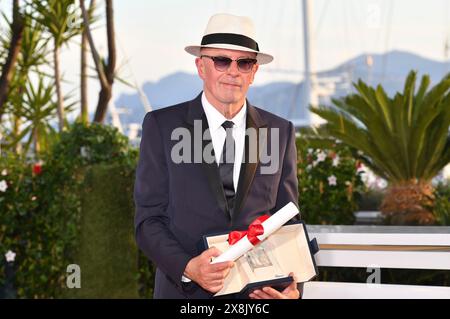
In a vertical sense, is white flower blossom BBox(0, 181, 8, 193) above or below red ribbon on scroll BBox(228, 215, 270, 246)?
below

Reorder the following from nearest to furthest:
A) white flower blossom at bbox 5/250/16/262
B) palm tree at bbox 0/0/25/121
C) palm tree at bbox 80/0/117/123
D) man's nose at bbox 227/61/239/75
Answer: man's nose at bbox 227/61/239/75 → white flower blossom at bbox 5/250/16/262 → palm tree at bbox 80/0/117/123 → palm tree at bbox 0/0/25/121

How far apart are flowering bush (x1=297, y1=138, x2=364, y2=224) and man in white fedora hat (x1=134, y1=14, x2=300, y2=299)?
20.5 feet

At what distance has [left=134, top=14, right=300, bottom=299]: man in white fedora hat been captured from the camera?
240cm

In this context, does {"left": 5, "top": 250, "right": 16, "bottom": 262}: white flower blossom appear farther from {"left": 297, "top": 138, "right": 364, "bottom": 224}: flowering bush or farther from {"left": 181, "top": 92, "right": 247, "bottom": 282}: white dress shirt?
{"left": 181, "top": 92, "right": 247, "bottom": 282}: white dress shirt

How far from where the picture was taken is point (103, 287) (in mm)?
7266

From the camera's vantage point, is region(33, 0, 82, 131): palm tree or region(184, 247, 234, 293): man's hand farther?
region(33, 0, 82, 131): palm tree

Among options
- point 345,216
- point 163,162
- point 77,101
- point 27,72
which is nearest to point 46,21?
point 27,72

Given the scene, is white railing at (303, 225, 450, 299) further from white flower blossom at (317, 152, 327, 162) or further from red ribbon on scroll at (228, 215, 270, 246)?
white flower blossom at (317, 152, 327, 162)

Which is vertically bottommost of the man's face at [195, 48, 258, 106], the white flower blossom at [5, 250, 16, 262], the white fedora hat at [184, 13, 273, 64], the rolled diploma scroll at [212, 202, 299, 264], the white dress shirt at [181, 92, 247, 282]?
the white flower blossom at [5, 250, 16, 262]

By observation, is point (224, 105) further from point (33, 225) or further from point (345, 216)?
point (345, 216)

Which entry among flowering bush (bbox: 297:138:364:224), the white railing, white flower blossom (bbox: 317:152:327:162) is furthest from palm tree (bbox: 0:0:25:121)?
the white railing

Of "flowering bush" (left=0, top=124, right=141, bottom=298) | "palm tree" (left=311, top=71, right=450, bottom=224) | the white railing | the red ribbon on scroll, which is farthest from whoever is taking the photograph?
"palm tree" (left=311, top=71, right=450, bottom=224)
